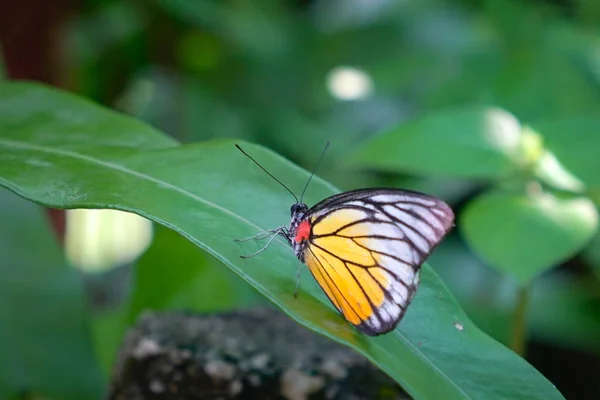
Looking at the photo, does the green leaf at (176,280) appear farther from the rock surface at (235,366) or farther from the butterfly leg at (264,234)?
the butterfly leg at (264,234)

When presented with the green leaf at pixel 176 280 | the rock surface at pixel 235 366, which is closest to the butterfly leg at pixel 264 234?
the rock surface at pixel 235 366

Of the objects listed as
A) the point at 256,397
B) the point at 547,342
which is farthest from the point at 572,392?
the point at 256,397

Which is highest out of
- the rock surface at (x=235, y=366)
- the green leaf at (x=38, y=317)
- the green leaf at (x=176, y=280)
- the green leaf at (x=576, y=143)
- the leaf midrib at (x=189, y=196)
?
the leaf midrib at (x=189, y=196)

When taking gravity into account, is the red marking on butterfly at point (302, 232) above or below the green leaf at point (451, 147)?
above

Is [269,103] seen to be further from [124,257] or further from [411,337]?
[411,337]

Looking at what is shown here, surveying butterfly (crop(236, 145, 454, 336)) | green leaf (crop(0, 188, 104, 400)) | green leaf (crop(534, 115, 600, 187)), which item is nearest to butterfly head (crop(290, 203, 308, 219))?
butterfly (crop(236, 145, 454, 336))

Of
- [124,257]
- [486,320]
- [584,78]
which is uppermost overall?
[584,78]

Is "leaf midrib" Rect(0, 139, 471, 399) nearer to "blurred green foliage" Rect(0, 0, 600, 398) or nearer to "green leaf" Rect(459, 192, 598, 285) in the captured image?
"blurred green foliage" Rect(0, 0, 600, 398)

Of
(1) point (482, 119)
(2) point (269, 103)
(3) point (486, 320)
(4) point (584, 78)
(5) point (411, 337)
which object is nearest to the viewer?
(5) point (411, 337)
